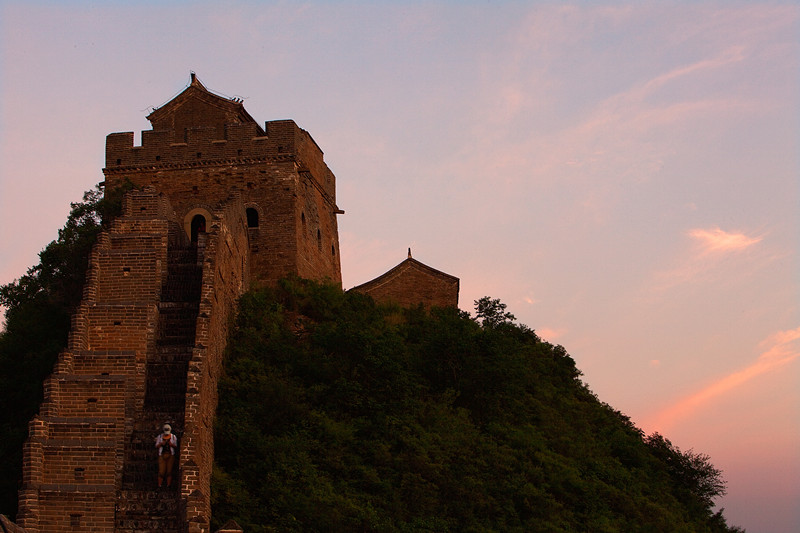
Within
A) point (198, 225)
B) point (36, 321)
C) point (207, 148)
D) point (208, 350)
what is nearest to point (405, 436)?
point (208, 350)

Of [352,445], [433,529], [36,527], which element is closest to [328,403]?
[352,445]

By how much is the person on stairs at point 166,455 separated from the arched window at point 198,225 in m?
10.8

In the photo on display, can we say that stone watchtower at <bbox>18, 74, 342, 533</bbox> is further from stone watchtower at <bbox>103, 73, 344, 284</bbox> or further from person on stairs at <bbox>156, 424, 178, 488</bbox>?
person on stairs at <bbox>156, 424, 178, 488</bbox>

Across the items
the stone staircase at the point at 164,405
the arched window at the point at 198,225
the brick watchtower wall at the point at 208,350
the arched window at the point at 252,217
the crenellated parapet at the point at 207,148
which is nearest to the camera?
the brick watchtower wall at the point at 208,350

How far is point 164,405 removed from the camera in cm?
1925

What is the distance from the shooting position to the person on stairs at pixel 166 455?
58.2 ft

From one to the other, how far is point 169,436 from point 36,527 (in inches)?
98.9

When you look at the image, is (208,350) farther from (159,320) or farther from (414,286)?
(414,286)

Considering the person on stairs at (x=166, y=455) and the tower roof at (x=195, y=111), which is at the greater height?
the tower roof at (x=195, y=111)

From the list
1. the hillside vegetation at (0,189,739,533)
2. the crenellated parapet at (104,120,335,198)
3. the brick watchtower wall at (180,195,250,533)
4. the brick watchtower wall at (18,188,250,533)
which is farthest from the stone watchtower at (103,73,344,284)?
the brick watchtower wall at (18,188,250,533)

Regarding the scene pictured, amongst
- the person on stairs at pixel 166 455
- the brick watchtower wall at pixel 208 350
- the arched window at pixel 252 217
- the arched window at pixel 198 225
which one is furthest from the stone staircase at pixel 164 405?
the arched window at pixel 252 217

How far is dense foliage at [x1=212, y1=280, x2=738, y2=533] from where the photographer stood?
62.3 feet

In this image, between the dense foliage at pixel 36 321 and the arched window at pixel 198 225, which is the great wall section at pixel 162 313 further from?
the dense foliage at pixel 36 321

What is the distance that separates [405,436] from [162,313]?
5.32 metres
